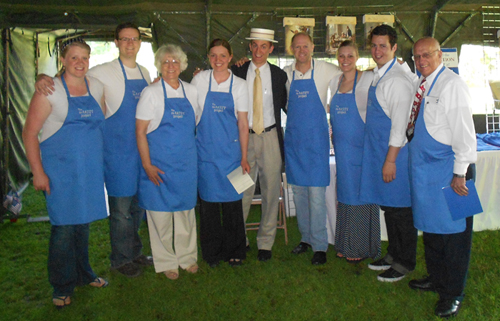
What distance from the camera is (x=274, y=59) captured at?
507 centimetres

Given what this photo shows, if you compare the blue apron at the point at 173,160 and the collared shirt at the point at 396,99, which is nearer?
the collared shirt at the point at 396,99

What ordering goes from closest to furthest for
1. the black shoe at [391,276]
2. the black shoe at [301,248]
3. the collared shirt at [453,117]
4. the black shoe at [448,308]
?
1. the collared shirt at [453,117]
2. the black shoe at [448,308]
3. the black shoe at [391,276]
4. the black shoe at [301,248]

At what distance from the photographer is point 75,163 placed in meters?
2.36

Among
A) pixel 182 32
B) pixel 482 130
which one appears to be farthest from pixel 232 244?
pixel 482 130

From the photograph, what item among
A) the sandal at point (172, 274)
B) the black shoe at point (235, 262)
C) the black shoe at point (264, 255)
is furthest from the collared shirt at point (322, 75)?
the sandal at point (172, 274)

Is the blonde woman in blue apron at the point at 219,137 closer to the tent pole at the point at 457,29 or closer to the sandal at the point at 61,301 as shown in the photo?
the sandal at the point at 61,301

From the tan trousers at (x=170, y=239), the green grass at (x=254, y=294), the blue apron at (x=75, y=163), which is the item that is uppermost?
the blue apron at (x=75, y=163)

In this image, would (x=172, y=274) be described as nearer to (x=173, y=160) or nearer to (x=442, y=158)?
(x=173, y=160)

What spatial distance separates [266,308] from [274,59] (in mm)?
3453

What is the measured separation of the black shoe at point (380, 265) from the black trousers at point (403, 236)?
0.37 feet

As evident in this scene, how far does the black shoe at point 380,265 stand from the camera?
2.91 metres

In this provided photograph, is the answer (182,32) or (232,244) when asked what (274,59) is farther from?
(232,244)

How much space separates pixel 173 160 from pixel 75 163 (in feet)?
→ 2.06

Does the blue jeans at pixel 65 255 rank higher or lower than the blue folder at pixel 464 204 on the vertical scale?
lower
